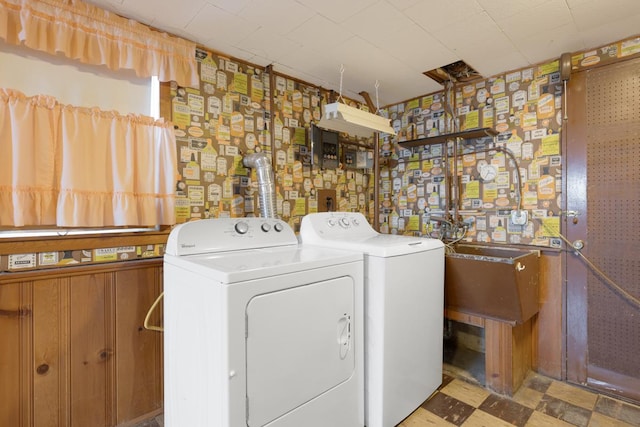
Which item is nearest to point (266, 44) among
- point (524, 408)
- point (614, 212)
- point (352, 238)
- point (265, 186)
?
point (265, 186)

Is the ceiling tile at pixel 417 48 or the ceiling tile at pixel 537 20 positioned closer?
the ceiling tile at pixel 537 20

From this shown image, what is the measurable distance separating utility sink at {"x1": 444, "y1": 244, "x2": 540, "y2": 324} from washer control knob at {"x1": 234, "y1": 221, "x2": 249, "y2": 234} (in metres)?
1.34

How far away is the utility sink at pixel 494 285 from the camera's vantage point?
6.33ft

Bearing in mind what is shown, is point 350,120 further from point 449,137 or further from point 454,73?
point 454,73

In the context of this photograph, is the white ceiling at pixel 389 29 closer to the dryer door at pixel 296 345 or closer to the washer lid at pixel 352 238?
the washer lid at pixel 352 238

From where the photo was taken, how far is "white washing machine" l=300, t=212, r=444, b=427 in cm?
166

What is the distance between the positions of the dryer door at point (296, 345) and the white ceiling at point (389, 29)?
1.44 metres

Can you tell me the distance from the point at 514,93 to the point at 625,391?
2.11 m

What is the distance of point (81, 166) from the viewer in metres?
1.62

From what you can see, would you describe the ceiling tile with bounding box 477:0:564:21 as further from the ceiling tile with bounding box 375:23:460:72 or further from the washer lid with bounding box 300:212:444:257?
the washer lid with bounding box 300:212:444:257

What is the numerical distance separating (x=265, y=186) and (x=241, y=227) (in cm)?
51

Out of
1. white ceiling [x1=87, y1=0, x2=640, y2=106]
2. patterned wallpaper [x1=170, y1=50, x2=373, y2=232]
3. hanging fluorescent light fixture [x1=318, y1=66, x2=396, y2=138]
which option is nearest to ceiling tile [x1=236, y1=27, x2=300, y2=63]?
white ceiling [x1=87, y1=0, x2=640, y2=106]

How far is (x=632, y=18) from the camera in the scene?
5.81 feet

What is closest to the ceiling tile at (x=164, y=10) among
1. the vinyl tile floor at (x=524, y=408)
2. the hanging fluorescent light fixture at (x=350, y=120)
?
the hanging fluorescent light fixture at (x=350, y=120)
